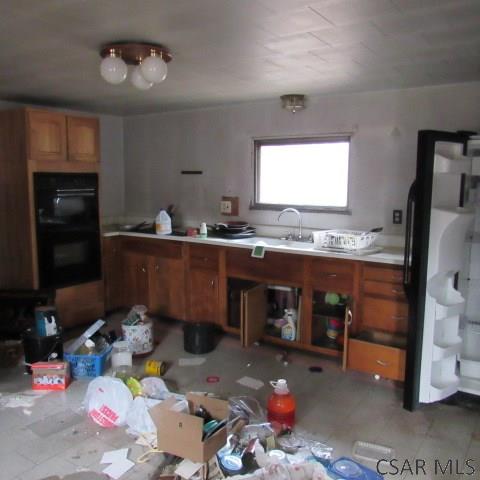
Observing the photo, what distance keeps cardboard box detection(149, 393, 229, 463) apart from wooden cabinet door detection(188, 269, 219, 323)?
5.72 ft

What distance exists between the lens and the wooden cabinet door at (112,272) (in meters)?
4.53

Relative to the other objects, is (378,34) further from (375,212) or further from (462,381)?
(462,381)

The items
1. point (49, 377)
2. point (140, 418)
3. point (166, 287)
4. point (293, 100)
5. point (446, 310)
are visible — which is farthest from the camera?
point (166, 287)

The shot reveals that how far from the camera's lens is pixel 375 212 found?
372 centimetres

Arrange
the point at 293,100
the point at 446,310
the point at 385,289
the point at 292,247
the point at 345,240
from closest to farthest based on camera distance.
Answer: the point at 446,310 < the point at 385,289 < the point at 345,240 < the point at 292,247 < the point at 293,100

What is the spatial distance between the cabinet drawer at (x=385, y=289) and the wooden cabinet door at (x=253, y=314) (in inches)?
34.7

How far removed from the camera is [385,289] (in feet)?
10.5

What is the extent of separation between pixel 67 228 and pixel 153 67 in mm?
2233

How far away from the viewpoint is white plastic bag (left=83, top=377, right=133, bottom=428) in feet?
8.68

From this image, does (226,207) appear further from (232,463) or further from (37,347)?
(232,463)

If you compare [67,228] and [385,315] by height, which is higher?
[67,228]

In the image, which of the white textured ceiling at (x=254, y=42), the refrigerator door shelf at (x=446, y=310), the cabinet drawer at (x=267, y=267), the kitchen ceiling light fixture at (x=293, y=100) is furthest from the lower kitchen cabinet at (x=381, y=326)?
the kitchen ceiling light fixture at (x=293, y=100)

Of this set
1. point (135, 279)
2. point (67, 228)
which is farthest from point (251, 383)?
point (67, 228)

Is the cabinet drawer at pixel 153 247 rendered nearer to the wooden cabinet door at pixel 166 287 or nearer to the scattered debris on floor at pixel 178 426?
the wooden cabinet door at pixel 166 287
